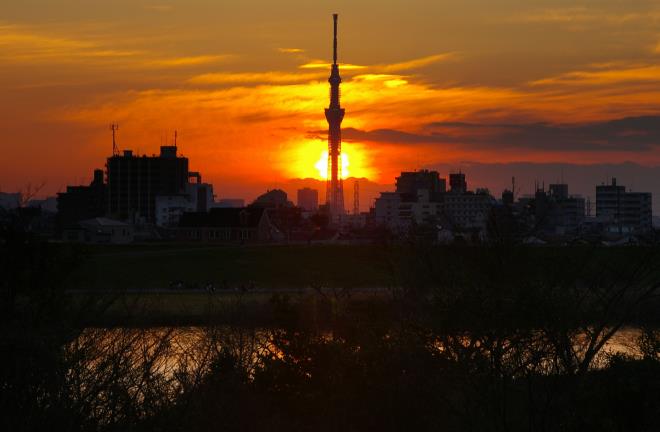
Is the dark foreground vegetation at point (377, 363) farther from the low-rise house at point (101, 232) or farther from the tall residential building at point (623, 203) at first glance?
the tall residential building at point (623, 203)

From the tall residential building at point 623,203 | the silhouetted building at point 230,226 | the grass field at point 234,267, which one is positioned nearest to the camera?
the grass field at point 234,267

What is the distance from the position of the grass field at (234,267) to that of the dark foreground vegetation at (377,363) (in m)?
31.4

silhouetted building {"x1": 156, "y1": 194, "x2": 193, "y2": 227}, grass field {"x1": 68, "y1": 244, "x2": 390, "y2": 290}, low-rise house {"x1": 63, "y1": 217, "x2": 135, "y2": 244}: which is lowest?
grass field {"x1": 68, "y1": 244, "x2": 390, "y2": 290}

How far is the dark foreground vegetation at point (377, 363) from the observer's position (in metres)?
14.0

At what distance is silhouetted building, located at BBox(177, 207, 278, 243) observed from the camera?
9306 cm

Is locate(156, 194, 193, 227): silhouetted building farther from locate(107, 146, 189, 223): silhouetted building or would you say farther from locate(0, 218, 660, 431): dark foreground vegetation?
locate(0, 218, 660, 431): dark foreground vegetation

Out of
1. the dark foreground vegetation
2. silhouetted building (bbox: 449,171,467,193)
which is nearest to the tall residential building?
silhouetted building (bbox: 449,171,467,193)

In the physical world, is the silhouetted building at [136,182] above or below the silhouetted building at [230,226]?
above

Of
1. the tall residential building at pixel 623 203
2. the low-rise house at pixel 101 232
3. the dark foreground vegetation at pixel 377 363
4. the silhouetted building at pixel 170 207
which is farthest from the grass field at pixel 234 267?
the tall residential building at pixel 623 203

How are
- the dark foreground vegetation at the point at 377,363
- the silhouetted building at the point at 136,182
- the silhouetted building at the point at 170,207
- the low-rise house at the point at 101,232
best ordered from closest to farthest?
the dark foreground vegetation at the point at 377,363
the low-rise house at the point at 101,232
the silhouetted building at the point at 170,207
the silhouetted building at the point at 136,182

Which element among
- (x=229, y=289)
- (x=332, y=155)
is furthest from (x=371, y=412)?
(x=332, y=155)

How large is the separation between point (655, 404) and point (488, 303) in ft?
10.3

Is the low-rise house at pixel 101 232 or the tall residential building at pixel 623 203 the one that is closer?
the low-rise house at pixel 101 232

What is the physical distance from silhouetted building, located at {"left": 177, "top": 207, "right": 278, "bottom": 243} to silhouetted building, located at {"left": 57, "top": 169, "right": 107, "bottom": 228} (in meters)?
49.1
